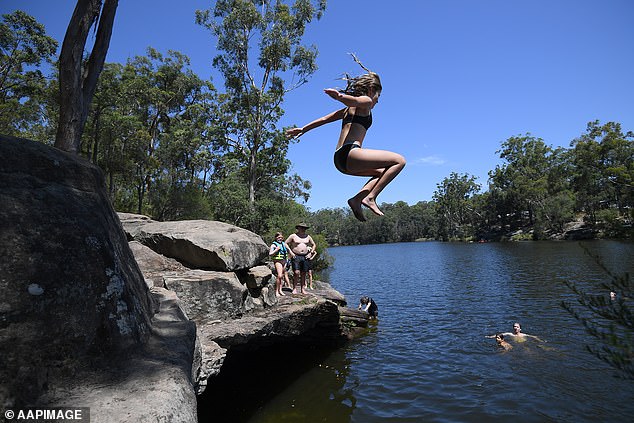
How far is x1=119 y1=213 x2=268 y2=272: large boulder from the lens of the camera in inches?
372

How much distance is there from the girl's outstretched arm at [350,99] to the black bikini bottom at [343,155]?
0.39m

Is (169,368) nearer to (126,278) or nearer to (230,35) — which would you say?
(126,278)

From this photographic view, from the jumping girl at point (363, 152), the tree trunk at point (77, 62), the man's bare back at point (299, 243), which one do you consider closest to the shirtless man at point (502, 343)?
the man's bare back at point (299, 243)

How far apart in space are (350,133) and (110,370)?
2.74 meters

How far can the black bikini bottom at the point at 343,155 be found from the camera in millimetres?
3496

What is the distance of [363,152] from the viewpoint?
3.42 metres

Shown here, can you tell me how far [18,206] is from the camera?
7.38ft

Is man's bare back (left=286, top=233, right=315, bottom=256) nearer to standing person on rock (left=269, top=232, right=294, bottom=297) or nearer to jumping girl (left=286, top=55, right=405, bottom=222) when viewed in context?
standing person on rock (left=269, top=232, right=294, bottom=297)

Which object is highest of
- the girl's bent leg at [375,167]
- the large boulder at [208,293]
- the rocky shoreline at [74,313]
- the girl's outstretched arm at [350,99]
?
the girl's outstretched arm at [350,99]

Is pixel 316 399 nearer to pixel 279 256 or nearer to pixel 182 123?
pixel 279 256

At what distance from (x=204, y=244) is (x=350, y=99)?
722cm

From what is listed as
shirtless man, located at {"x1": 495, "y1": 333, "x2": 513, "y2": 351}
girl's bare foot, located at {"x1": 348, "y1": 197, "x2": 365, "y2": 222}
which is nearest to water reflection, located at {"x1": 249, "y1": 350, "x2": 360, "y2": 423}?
shirtless man, located at {"x1": 495, "y1": 333, "x2": 513, "y2": 351}

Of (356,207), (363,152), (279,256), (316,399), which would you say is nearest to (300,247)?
(279,256)

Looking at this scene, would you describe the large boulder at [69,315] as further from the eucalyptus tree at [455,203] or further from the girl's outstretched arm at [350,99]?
the eucalyptus tree at [455,203]
